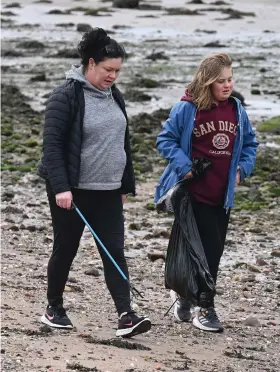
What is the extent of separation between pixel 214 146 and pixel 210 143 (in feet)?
0.10

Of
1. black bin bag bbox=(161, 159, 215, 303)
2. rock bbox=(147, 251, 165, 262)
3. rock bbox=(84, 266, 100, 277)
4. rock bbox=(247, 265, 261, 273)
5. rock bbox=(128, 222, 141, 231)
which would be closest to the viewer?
black bin bag bbox=(161, 159, 215, 303)

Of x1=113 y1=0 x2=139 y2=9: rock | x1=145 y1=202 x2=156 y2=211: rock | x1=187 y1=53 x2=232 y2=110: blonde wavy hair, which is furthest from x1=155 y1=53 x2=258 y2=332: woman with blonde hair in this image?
x1=113 y1=0 x2=139 y2=9: rock

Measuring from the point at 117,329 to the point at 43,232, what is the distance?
376cm

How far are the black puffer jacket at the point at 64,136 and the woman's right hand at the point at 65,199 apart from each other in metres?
0.02

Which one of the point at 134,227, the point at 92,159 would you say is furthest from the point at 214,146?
the point at 134,227

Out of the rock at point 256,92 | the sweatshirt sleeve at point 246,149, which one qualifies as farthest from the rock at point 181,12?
the sweatshirt sleeve at point 246,149

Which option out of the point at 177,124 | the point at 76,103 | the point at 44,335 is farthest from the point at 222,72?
the point at 44,335

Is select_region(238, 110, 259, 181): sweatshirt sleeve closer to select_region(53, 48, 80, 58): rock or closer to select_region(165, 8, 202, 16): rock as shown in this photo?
select_region(53, 48, 80, 58): rock

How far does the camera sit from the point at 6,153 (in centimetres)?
1530

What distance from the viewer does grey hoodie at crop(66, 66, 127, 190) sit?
663cm

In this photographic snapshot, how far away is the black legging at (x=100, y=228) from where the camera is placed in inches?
267

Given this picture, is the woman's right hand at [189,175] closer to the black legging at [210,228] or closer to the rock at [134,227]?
the black legging at [210,228]

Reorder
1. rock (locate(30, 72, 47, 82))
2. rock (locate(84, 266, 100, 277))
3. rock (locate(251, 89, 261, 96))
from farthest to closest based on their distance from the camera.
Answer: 1. rock (locate(30, 72, 47, 82))
2. rock (locate(251, 89, 261, 96))
3. rock (locate(84, 266, 100, 277))

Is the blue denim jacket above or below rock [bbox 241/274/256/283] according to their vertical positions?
above
